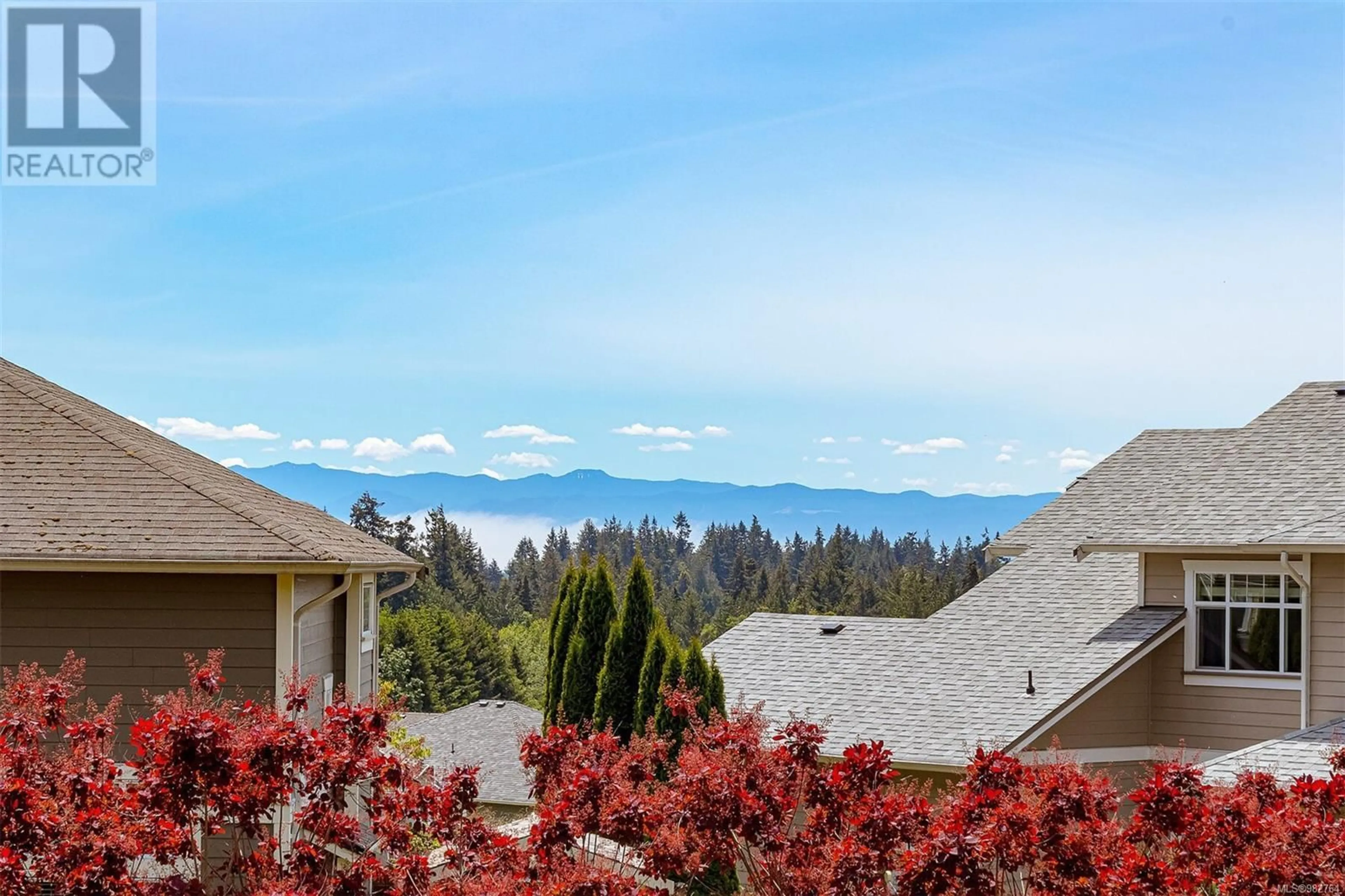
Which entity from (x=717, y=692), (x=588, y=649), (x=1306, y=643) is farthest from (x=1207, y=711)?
(x=588, y=649)

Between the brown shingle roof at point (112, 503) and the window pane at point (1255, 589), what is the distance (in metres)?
10.6

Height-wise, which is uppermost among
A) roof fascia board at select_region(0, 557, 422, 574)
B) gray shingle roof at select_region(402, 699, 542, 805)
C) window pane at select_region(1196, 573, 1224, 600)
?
roof fascia board at select_region(0, 557, 422, 574)

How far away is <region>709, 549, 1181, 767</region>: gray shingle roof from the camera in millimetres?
15688

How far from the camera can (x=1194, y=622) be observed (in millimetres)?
15883

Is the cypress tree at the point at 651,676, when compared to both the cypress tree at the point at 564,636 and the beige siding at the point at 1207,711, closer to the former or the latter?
the cypress tree at the point at 564,636

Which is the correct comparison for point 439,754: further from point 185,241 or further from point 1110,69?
point 1110,69

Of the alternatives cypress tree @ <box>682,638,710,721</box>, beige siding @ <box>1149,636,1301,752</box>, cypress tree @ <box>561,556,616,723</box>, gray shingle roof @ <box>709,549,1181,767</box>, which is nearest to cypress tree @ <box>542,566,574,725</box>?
cypress tree @ <box>561,556,616,723</box>

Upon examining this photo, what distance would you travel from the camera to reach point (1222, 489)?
16.6 m

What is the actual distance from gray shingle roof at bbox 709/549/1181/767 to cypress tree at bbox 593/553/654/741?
4.24ft

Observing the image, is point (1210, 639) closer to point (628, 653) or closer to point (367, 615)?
point (628, 653)

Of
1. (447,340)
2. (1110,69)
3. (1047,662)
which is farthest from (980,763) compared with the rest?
(447,340)

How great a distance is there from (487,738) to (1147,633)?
2427 cm

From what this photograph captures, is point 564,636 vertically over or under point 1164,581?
under

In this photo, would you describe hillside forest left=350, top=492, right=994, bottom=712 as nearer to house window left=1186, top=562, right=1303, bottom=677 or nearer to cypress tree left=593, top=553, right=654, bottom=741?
cypress tree left=593, top=553, right=654, bottom=741
